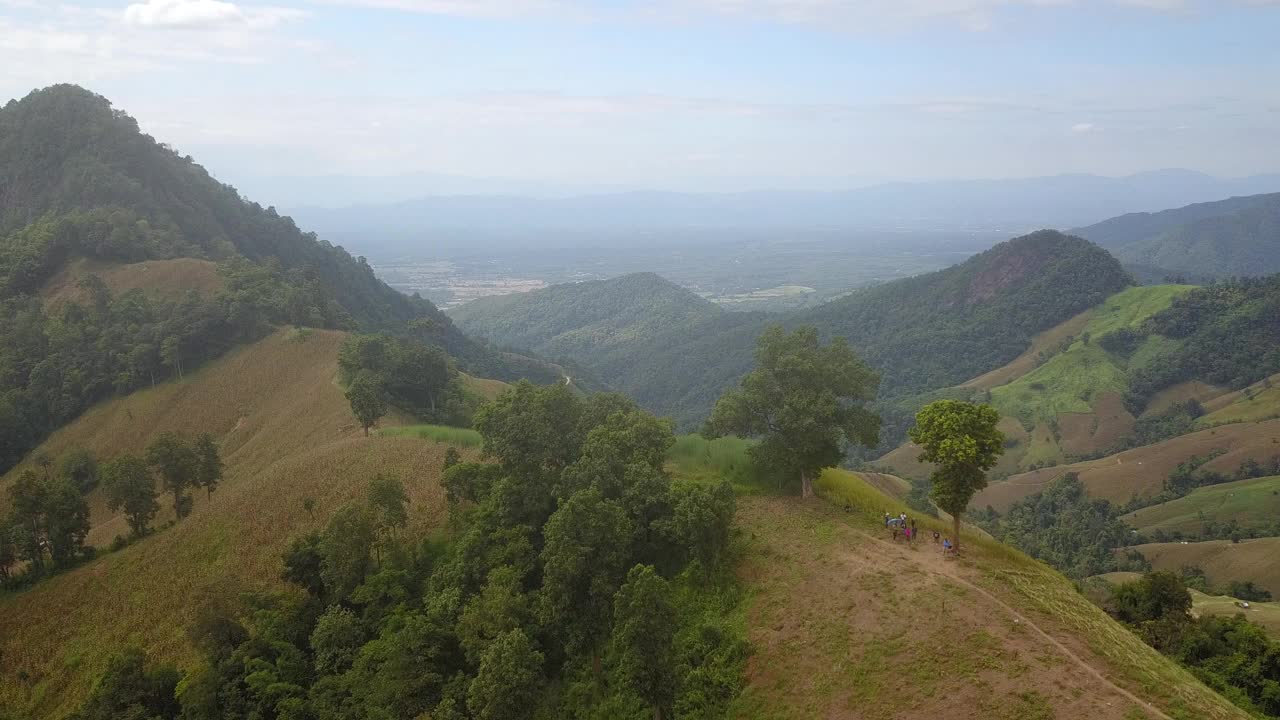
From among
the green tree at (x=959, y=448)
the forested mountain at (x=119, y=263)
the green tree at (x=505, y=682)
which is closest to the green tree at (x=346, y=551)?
the green tree at (x=505, y=682)

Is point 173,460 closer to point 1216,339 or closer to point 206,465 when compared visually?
point 206,465

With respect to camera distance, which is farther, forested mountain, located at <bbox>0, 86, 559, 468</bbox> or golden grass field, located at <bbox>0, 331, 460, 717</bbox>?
forested mountain, located at <bbox>0, 86, 559, 468</bbox>

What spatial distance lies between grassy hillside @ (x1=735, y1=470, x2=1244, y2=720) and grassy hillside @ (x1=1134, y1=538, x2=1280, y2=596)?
57270mm

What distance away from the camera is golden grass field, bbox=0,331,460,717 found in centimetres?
2742

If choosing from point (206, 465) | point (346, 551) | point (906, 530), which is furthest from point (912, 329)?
point (346, 551)

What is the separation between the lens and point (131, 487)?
33.4 meters

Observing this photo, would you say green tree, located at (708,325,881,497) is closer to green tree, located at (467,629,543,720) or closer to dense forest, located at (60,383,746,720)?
dense forest, located at (60,383,746,720)

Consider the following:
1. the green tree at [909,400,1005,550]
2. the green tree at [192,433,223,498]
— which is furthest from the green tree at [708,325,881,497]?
the green tree at [192,433,223,498]

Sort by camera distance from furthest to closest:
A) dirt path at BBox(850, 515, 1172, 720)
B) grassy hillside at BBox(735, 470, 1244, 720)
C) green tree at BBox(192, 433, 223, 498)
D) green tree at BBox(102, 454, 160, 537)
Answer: green tree at BBox(192, 433, 223, 498) → green tree at BBox(102, 454, 160, 537) → grassy hillside at BBox(735, 470, 1244, 720) → dirt path at BBox(850, 515, 1172, 720)

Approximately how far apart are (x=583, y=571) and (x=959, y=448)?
39.8ft

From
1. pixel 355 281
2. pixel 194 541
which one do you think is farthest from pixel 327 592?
pixel 355 281

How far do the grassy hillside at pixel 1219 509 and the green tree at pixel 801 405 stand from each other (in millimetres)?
74726

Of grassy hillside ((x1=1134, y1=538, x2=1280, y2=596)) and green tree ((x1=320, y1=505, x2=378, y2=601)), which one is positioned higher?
green tree ((x1=320, y1=505, x2=378, y2=601))

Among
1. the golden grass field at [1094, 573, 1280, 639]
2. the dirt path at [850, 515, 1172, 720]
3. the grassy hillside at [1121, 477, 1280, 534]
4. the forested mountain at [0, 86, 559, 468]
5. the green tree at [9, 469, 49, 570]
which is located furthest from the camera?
the grassy hillside at [1121, 477, 1280, 534]
